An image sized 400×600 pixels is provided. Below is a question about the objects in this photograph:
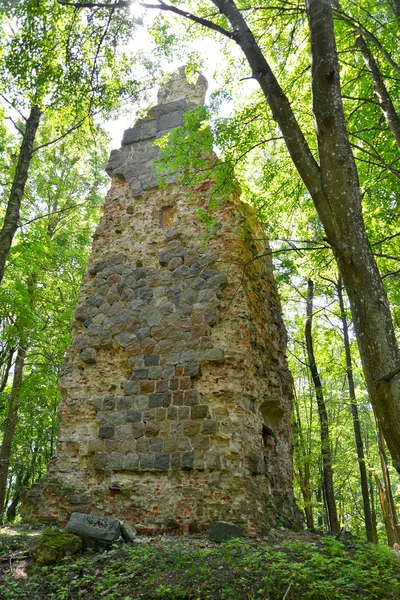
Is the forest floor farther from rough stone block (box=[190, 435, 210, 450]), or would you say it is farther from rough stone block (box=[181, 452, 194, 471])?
rough stone block (box=[190, 435, 210, 450])

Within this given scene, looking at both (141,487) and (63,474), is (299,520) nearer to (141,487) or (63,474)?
(141,487)

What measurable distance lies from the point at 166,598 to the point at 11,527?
4.02 meters

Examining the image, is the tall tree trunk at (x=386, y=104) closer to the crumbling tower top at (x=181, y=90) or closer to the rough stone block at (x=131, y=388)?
the crumbling tower top at (x=181, y=90)

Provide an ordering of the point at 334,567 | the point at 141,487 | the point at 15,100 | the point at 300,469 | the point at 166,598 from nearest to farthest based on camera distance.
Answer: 1. the point at 166,598
2. the point at 334,567
3. the point at 141,487
4. the point at 15,100
5. the point at 300,469

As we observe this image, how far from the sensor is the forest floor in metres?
3.96

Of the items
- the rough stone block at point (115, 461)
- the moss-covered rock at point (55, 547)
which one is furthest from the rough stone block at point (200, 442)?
the moss-covered rock at point (55, 547)

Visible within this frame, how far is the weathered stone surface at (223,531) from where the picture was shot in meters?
5.82

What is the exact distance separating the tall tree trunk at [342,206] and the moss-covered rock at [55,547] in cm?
377

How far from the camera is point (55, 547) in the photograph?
518 cm

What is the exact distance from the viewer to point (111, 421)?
7.33 metres

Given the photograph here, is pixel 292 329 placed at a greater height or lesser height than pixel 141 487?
greater

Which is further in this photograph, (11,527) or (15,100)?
(15,100)

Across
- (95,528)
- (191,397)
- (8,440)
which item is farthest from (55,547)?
(8,440)

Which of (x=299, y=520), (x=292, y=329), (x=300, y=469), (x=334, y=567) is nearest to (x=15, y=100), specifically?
(x=334, y=567)
